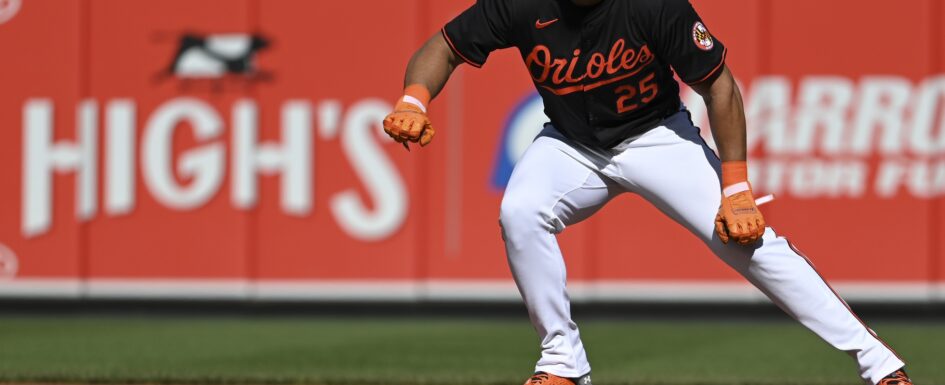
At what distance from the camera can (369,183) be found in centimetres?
1124

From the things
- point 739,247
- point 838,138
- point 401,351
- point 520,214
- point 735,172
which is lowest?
point 401,351

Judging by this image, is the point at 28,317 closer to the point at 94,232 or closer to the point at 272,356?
the point at 94,232

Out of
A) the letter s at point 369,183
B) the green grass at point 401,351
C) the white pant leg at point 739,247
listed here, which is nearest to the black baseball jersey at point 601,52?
the white pant leg at point 739,247

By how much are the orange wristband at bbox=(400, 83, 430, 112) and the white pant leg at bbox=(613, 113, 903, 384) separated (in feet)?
2.34

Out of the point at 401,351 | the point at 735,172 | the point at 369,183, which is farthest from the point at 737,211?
the point at 369,183

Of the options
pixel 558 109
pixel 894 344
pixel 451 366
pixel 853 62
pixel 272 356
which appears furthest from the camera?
pixel 853 62

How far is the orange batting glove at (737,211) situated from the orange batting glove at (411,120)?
102 cm

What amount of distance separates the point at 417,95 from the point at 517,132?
6.35m

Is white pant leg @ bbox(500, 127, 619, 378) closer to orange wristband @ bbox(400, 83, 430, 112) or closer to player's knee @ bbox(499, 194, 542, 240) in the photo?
player's knee @ bbox(499, 194, 542, 240)

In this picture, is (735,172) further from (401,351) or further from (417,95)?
(401,351)

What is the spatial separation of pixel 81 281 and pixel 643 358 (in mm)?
5510

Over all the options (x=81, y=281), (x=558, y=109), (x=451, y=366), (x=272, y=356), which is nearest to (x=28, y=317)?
(x=81, y=281)

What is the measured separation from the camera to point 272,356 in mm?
7926

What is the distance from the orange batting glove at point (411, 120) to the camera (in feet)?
15.1
